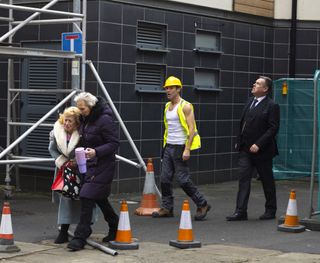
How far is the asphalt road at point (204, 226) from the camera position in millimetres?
8914

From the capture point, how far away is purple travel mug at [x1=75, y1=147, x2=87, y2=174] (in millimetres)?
8046

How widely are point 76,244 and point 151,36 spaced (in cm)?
622

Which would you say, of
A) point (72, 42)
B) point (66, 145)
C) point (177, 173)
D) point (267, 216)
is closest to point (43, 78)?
point (72, 42)

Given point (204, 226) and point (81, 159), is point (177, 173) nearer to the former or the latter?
point (204, 226)

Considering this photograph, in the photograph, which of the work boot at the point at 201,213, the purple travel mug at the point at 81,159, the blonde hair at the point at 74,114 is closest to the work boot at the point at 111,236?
the purple travel mug at the point at 81,159

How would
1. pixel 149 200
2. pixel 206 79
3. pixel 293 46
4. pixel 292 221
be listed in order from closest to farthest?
1. pixel 292 221
2. pixel 149 200
3. pixel 206 79
4. pixel 293 46

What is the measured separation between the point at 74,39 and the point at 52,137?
330cm

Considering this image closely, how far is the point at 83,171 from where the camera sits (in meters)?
Result: 8.18

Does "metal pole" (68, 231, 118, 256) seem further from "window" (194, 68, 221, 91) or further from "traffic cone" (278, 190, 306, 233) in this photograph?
"window" (194, 68, 221, 91)

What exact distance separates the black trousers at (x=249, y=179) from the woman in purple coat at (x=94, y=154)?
8.92 ft

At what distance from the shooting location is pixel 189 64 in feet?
46.8

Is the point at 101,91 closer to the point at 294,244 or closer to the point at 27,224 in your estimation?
the point at 27,224

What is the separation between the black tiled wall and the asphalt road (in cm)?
141

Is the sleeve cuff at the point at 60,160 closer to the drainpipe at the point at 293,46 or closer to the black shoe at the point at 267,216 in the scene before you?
the black shoe at the point at 267,216
